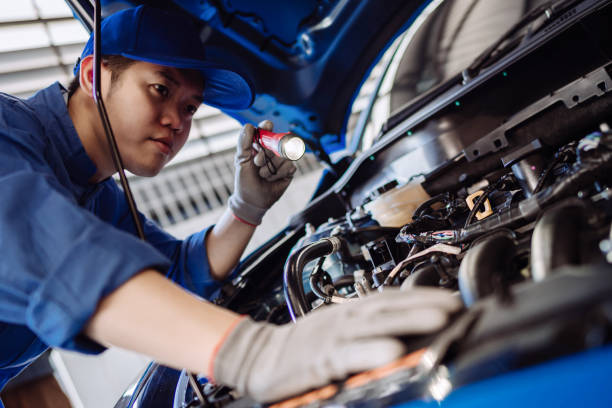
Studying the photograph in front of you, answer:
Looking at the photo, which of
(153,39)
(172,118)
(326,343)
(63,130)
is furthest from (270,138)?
(326,343)

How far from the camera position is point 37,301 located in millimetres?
484

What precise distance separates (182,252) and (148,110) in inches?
24.5

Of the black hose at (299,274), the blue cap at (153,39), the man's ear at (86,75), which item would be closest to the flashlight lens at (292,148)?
the black hose at (299,274)

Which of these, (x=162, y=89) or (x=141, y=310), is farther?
(x=162, y=89)

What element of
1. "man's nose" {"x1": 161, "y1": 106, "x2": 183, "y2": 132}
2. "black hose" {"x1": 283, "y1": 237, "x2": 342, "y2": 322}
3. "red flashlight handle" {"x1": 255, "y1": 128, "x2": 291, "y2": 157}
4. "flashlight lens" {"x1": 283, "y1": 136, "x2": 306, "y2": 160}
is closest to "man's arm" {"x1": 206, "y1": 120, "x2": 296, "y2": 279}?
"red flashlight handle" {"x1": 255, "y1": 128, "x2": 291, "y2": 157}

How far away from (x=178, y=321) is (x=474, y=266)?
371mm

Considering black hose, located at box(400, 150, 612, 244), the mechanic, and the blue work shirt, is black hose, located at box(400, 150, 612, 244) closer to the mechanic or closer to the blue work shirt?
the mechanic

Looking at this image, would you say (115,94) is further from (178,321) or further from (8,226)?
(178,321)

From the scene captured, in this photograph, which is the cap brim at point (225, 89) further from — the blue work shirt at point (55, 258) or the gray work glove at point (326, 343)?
the gray work glove at point (326, 343)

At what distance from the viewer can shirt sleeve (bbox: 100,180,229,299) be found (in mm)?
1502

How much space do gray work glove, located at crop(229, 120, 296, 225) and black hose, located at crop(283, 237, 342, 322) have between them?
649 millimetres

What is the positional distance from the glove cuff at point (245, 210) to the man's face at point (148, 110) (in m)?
0.33

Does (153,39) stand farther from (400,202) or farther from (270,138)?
(400,202)

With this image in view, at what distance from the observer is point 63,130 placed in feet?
3.48
